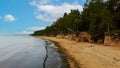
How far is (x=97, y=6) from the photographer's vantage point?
59531mm

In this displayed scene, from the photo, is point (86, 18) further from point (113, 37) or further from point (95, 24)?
point (113, 37)

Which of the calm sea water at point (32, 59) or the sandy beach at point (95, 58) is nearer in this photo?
the sandy beach at point (95, 58)

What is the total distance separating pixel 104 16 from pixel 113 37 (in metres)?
6.83

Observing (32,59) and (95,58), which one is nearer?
(95,58)

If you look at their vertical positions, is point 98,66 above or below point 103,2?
below

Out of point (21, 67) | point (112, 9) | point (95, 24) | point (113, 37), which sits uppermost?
point (112, 9)

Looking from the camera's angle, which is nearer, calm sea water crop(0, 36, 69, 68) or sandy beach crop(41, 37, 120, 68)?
sandy beach crop(41, 37, 120, 68)

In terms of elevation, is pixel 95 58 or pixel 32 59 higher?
pixel 95 58

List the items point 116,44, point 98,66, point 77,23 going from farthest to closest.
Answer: point 77,23
point 116,44
point 98,66

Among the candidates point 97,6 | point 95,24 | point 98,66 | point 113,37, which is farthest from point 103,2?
point 98,66

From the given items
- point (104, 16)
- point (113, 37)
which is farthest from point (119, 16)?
point (113, 37)

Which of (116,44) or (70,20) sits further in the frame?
(70,20)

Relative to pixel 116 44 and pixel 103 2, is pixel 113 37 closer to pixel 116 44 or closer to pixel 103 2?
pixel 116 44

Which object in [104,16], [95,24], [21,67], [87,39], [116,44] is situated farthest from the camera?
[87,39]
